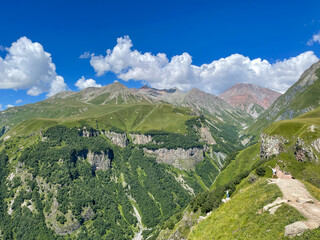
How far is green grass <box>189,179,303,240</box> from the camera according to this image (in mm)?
26938

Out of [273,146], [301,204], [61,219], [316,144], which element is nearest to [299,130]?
[273,146]

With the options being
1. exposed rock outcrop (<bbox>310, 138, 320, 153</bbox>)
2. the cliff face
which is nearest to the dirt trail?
the cliff face

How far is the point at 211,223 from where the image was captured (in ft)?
136

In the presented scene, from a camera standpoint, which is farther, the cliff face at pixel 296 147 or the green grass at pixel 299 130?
the green grass at pixel 299 130

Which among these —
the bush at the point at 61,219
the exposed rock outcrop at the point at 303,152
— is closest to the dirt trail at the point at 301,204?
the exposed rock outcrop at the point at 303,152

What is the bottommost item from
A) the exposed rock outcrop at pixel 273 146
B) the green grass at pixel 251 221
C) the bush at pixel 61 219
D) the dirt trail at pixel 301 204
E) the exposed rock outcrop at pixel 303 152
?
the exposed rock outcrop at pixel 303 152

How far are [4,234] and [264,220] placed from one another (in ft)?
839

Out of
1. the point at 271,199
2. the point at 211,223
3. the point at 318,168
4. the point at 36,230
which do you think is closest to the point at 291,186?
the point at 271,199

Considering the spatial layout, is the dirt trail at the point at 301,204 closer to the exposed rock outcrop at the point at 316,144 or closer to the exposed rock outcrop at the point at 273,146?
the exposed rock outcrop at the point at 316,144

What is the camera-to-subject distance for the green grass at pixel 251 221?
2694cm

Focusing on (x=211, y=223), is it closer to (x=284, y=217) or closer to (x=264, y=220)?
(x=264, y=220)

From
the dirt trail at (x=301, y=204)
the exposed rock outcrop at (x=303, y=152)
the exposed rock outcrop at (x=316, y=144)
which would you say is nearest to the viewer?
the dirt trail at (x=301, y=204)

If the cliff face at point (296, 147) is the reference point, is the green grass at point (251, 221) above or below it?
above

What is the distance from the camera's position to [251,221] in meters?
32.0
